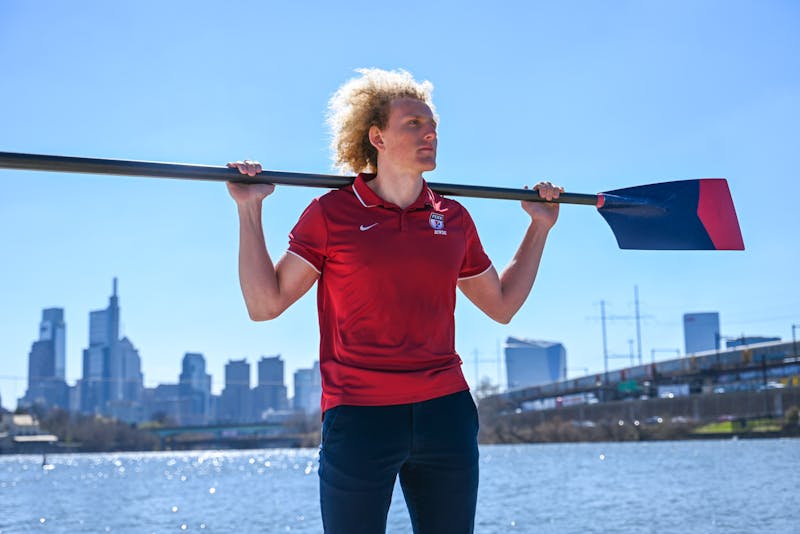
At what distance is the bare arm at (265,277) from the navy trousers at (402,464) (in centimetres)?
34

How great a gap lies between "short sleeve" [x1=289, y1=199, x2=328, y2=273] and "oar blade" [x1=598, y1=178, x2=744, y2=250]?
59.6 inches

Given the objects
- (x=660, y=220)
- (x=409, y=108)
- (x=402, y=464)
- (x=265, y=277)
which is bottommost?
(x=402, y=464)

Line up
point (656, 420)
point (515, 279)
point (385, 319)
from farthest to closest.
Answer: point (656, 420)
point (515, 279)
point (385, 319)

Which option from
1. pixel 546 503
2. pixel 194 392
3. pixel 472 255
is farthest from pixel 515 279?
pixel 194 392

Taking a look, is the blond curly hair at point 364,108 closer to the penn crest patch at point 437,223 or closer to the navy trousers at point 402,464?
the penn crest patch at point 437,223

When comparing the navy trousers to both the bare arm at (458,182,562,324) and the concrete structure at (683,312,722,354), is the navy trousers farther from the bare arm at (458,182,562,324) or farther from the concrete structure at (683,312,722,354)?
the concrete structure at (683,312,722,354)

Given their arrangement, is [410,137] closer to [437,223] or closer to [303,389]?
[437,223]

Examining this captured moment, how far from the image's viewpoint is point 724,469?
99.0 ft

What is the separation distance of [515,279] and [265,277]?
91cm

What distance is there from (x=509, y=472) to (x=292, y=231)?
3736cm

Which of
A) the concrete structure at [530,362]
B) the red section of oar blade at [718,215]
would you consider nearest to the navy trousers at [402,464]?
the red section of oar blade at [718,215]

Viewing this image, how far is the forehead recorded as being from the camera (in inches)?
117

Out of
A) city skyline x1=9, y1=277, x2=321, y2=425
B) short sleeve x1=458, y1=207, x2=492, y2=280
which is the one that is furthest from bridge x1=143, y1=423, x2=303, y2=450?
short sleeve x1=458, y1=207, x2=492, y2=280

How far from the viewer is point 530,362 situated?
18712 centimetres
